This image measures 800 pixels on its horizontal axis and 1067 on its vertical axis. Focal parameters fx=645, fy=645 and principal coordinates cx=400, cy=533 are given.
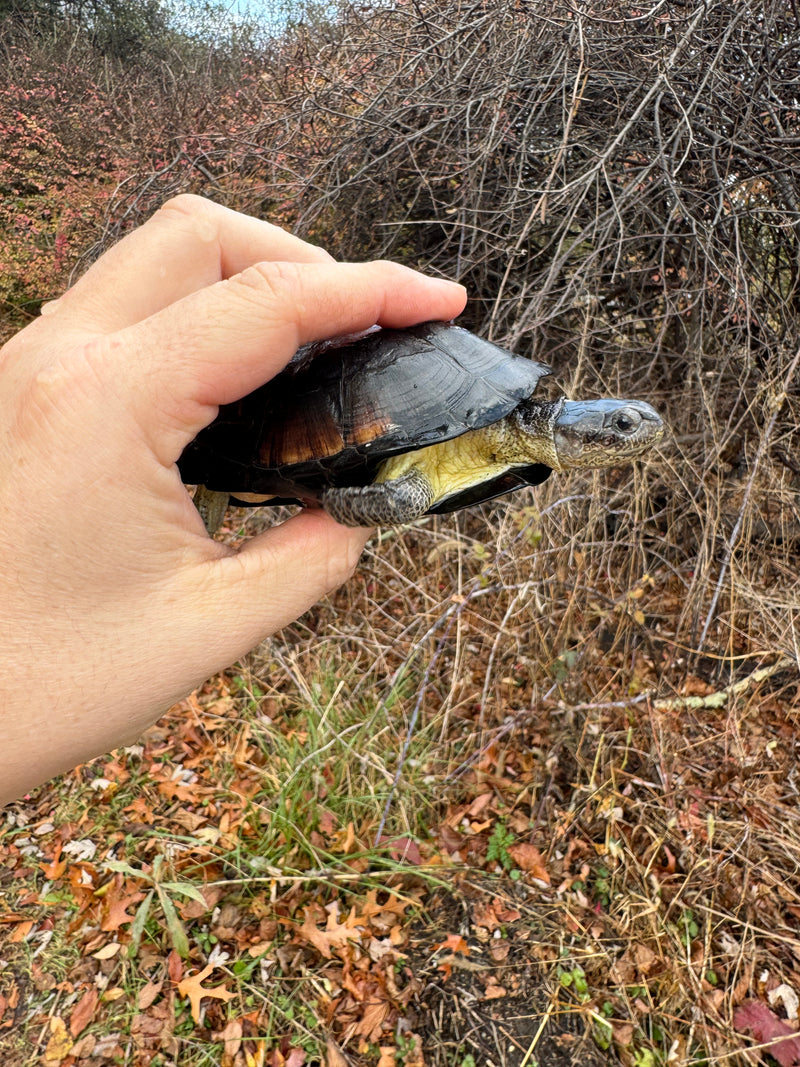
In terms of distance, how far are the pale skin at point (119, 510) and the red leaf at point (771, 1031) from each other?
2037mm

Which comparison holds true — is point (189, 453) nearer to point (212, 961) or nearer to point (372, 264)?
point (372, 264)

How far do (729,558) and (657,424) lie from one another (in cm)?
130

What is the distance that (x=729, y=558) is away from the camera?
8.57 feet

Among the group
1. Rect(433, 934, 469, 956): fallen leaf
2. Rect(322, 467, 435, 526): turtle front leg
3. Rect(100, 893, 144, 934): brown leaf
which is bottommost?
Rect(433, 934, 469, 956): fallen leaf

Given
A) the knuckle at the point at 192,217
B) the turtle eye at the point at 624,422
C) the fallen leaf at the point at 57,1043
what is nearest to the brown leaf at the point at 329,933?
the fallen leaf at the point at 57,1043

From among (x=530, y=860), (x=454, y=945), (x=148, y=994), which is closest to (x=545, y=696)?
(x=530, y=860)

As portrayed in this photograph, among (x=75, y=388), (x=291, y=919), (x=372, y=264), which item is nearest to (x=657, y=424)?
(x=372, y=264)

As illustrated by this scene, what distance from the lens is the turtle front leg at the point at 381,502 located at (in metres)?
1.42

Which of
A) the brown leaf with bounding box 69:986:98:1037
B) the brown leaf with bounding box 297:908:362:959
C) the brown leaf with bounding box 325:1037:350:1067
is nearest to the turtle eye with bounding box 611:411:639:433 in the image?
the brown leaf with bounding box 297:908:362:959

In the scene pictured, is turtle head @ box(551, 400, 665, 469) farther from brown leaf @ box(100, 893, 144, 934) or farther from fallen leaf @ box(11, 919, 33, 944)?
fallen leaf @ box(11, 919, 33, 944)

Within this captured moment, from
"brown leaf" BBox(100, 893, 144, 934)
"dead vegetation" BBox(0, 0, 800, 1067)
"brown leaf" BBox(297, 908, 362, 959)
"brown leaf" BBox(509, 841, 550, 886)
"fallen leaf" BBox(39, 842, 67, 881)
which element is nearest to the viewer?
"dead vegetation" BBox(0, 0, 800, 1067)

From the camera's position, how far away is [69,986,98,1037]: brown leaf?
221 centimetres

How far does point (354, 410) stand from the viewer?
4.94 ft

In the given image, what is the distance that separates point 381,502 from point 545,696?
1843 mm
